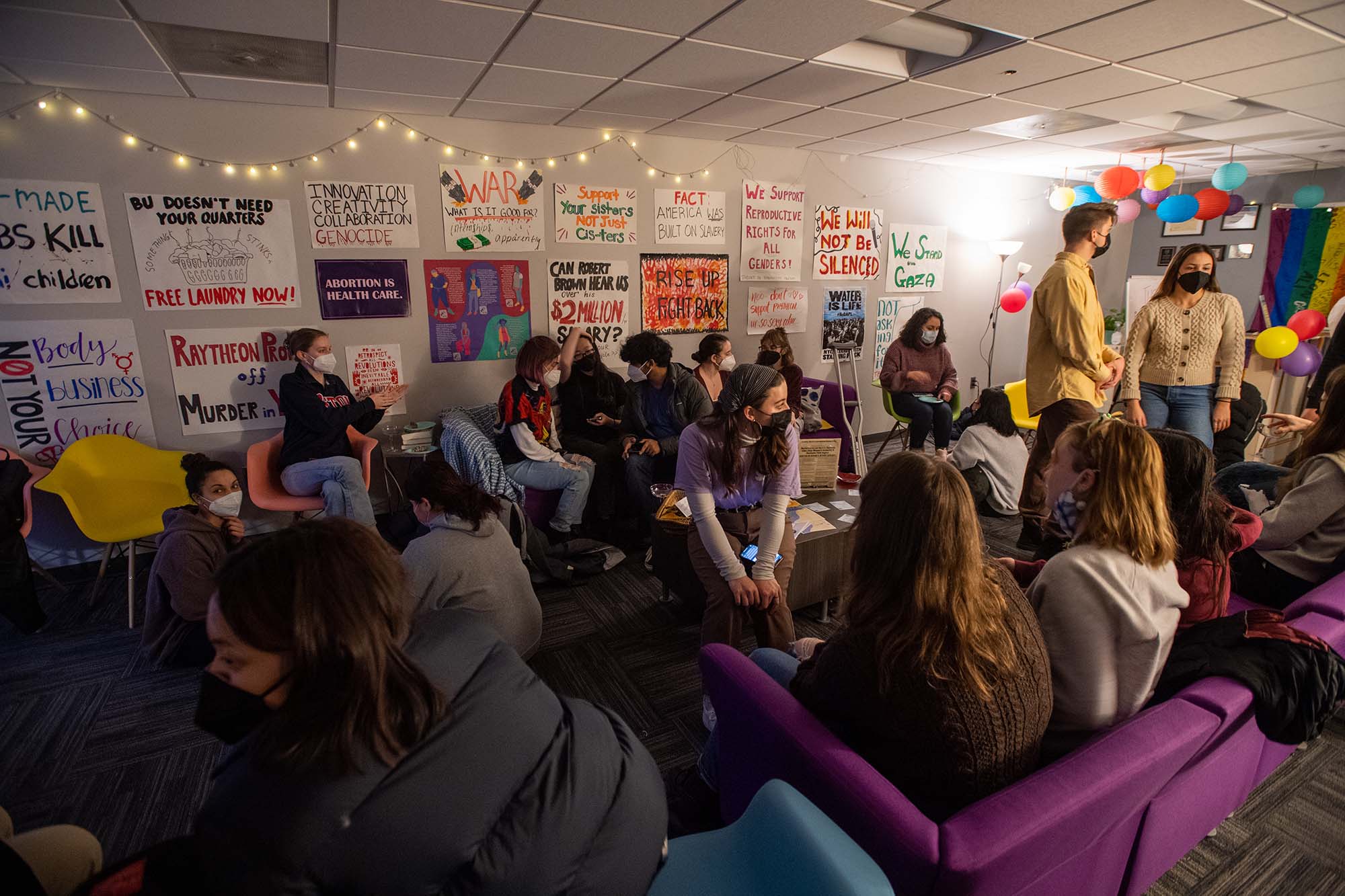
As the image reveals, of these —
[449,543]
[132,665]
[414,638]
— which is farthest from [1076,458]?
[132,665]

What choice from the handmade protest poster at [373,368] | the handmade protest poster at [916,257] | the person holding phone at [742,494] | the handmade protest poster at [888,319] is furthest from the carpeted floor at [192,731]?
the handmade protest poster at [916,257]

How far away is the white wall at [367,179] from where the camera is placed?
337 cm

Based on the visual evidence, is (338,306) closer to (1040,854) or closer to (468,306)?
(468,306)

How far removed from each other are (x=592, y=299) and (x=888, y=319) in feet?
9.79

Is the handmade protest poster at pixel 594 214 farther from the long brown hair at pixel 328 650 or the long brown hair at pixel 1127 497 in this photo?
the long brown hair at pixel 328 650

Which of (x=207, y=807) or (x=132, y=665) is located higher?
(x=207, y=807)

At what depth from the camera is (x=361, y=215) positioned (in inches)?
155

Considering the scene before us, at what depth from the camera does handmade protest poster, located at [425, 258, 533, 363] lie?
14.0 ft

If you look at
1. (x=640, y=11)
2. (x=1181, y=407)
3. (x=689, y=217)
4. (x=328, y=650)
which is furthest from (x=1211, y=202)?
(x=328, y=650)

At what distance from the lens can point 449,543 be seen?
208cm

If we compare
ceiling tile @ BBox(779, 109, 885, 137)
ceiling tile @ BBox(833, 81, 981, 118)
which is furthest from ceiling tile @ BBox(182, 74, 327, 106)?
ceiling tile @ BBox(833, 81, 981, 118)

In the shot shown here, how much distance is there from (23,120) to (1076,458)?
4.76 m

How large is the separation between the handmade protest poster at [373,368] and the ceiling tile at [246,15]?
74.8 inches

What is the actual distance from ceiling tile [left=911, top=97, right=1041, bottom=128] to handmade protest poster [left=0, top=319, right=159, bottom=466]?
4.84 meters
